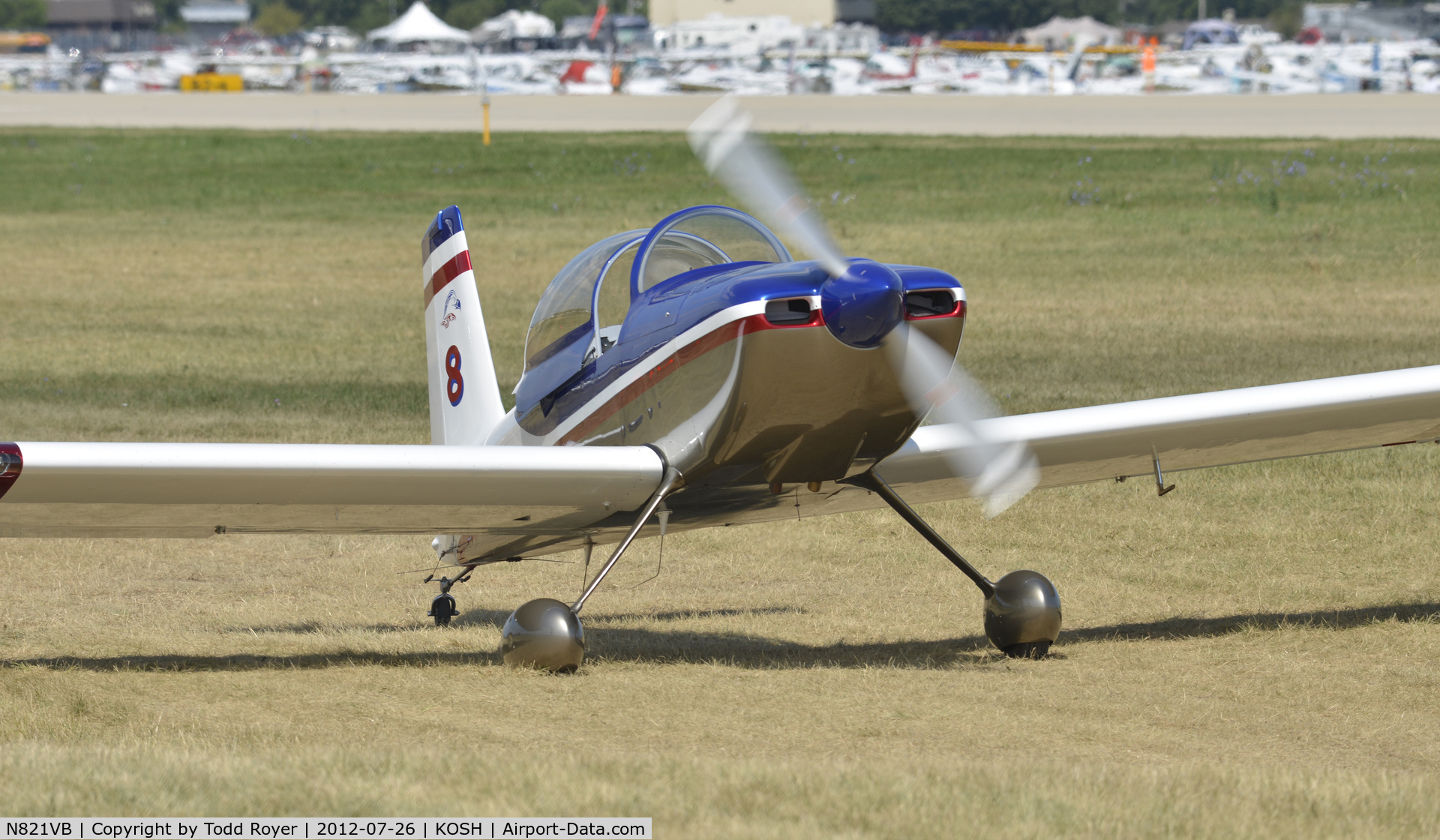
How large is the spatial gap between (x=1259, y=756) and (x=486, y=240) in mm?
22804

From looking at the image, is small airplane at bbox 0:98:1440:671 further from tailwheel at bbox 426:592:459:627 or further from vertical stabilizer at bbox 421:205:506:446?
vertical stabilizer at bbox 421:205:506:446

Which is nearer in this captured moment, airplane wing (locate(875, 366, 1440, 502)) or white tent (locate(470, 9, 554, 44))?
airplane wing (locate(875, 366, 1440, 502))

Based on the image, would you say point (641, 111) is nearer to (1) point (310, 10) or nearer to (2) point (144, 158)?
(2) point (144, 158)

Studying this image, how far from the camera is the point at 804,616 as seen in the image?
9.51m

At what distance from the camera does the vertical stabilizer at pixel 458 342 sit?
9617 mm

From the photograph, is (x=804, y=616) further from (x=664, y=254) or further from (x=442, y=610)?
(x=664, y=254)

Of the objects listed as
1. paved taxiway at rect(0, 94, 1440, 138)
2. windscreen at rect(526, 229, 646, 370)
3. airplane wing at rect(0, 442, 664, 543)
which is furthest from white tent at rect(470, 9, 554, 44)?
airplane wing at rect(0, 442, 664, 543)

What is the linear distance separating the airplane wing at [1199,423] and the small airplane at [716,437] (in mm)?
16

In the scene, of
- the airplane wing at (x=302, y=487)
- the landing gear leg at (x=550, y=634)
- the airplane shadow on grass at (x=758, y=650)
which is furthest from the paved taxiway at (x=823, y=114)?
the airplane wing at (x=302, y=487)

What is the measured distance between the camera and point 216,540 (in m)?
12.0

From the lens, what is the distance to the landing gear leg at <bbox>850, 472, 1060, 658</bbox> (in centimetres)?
805

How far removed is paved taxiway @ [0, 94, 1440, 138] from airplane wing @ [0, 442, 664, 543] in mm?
33598

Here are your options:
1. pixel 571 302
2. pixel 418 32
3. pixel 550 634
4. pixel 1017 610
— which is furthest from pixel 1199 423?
pixel 418 32

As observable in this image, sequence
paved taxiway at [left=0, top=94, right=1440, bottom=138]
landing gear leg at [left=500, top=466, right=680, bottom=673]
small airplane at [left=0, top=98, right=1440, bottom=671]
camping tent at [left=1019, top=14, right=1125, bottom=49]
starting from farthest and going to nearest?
camping tent at [left=1019, top=14, right=1125, bottom=49]
paved taxiway at [left=0, top=94, right=1440, bottom=138]
landing gear leg at [left=500, top=466, right=680, bottom=673]
small airplane at [left=0, top=98, right=1440, bottom=671]
